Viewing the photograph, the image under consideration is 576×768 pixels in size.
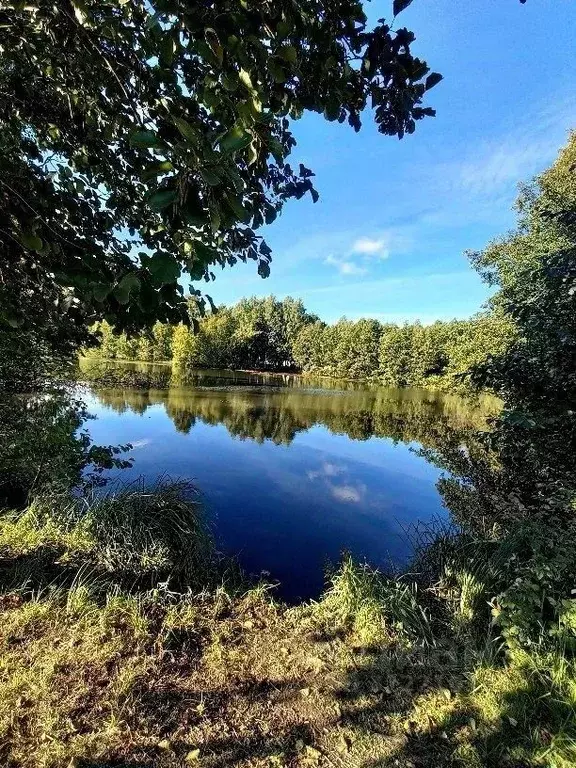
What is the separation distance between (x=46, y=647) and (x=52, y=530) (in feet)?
6.42

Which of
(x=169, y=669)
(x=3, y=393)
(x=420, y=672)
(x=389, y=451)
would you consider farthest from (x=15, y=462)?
(x=389, y=451)

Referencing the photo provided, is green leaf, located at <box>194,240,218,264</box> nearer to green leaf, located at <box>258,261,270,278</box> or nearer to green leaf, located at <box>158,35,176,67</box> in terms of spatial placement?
green leaf, located at <box>158,35,176,67</box>

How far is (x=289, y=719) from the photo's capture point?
112 inches

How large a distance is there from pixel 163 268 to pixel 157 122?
60.2 inches

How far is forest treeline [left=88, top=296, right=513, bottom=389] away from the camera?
55.2m

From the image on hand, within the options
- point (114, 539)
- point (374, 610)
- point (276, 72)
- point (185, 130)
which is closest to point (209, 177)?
point (185, 130)

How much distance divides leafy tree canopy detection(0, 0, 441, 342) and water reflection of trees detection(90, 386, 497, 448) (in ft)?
44.3

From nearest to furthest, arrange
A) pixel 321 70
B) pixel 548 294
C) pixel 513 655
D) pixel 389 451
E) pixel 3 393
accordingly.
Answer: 1. pixel 321 70
2. pixel 513 655
3. pixel 548 294
4. pixel 3 393
5. pixel 389 451

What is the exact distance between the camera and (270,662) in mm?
3439

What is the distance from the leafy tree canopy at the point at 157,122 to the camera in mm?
1303

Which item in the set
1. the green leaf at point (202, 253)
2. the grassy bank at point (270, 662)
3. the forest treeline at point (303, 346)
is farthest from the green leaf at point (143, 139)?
the forest treeline at point (303, 346)

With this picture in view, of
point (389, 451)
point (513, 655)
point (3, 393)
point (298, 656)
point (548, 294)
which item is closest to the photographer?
point (513, 655)

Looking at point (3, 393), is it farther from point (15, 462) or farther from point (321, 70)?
point (321, 70)

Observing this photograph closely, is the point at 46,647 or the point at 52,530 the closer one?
the point at 46,647
